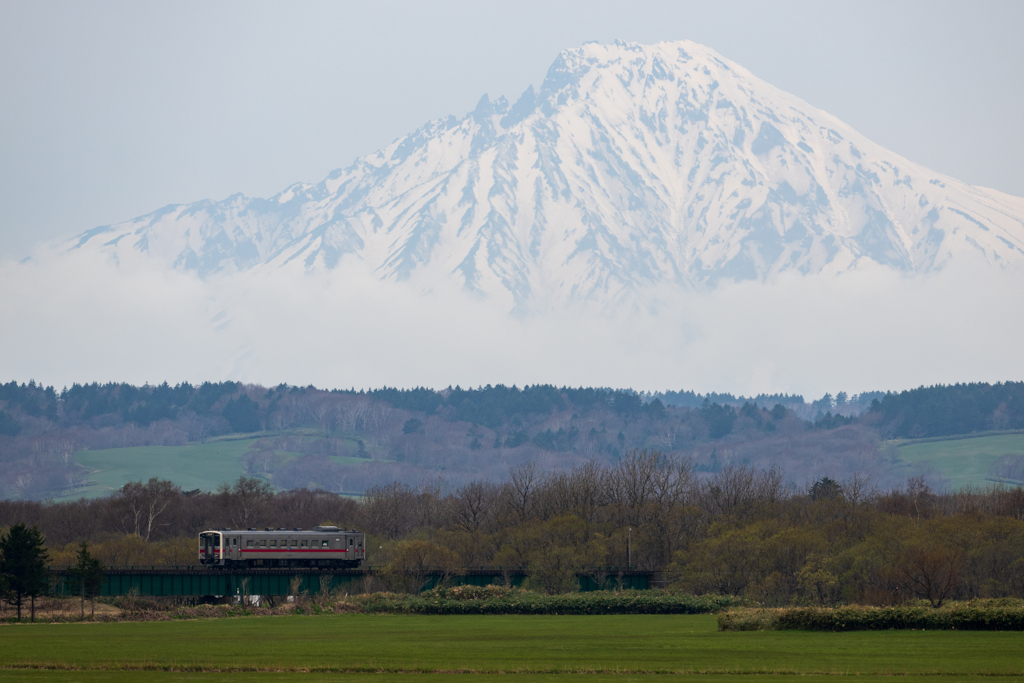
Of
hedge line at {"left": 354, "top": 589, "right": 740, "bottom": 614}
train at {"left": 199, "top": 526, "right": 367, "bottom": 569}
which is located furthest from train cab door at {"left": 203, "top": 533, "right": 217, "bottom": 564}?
hedge line at {"left": 354, "top": 589, "right": 740, "bottom": 614}

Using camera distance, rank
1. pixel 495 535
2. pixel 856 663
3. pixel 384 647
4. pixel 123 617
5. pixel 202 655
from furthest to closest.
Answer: pixel 495 535
pixel 123 617
pixel 384 647
pixel 202 655
pixel 856 663

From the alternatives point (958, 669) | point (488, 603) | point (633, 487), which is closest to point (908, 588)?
point (488, 603)

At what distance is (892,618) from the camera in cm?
6919

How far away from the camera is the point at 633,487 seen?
518 ft

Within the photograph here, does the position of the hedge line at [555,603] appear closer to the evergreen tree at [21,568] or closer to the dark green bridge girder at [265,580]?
the dark green bridge girder at [265,580]

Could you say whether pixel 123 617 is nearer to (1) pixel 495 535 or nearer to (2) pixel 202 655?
(2) pixel 202 655

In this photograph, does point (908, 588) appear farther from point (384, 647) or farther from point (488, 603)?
point (384, 647)

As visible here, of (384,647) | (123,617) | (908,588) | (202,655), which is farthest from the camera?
(123,617)

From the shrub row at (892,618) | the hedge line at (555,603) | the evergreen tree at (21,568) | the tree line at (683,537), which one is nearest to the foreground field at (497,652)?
the shrub row at (892,618)

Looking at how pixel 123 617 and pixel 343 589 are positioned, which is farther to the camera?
pixel 343 589

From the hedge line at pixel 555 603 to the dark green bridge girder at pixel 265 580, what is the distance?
9.06 meters

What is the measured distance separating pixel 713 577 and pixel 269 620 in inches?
1494

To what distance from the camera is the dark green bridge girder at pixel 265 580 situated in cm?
10650

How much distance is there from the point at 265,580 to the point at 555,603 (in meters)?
27.7
